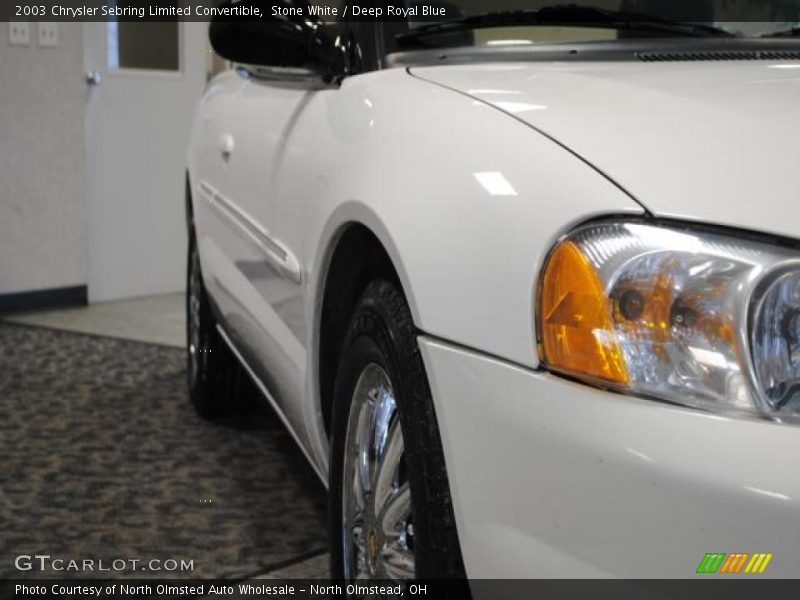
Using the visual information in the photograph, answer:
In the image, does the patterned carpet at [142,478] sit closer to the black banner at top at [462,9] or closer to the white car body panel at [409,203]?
the white car body panel at [409,203]

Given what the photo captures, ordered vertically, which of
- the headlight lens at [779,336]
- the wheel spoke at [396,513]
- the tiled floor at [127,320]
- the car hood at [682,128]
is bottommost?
the tiled floor at [127,320]

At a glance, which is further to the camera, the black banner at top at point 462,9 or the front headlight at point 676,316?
the black banner at top at point 462,9

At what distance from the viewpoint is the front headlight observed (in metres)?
1.04

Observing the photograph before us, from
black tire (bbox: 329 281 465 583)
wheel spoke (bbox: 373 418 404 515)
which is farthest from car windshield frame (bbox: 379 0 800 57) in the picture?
wheel spoke (bbox: 373 418 404 515)

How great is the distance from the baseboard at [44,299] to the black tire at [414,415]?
13.3ft

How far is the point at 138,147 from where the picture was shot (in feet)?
18.9

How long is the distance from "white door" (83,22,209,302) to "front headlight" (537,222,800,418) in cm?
479

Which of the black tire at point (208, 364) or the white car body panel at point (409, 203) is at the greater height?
the white car body panel at point (409, 203)

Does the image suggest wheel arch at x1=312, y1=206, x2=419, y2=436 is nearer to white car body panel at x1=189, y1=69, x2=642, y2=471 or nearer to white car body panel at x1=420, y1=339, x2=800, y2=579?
white car body panel at x1=189, y1=69, x2=642, y2=471

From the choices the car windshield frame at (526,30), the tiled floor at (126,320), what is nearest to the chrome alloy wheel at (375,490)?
the car windshield frame at (526,30)

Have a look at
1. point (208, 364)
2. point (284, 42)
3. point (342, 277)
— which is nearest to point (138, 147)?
point (208, 364)

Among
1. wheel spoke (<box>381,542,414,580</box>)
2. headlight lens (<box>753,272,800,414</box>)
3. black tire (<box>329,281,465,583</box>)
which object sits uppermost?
headlight lens (<box>753,272,800,414</box>)

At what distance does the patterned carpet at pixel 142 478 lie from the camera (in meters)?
2.32

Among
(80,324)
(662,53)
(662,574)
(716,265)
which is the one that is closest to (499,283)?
(716,265)
